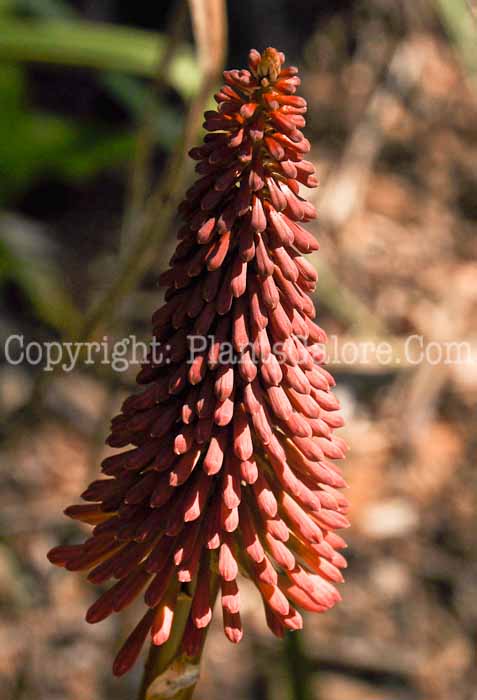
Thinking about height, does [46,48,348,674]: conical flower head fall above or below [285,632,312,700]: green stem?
above

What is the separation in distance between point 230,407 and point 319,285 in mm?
3919

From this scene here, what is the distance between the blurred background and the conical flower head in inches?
22.1

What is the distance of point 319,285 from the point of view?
6172 millimetres

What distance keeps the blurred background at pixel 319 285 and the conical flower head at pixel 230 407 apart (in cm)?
56

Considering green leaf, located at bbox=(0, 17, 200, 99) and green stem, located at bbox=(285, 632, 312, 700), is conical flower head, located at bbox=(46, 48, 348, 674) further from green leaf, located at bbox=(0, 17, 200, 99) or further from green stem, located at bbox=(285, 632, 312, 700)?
green leaf, located at bbox=(0, 17, 200, 99)

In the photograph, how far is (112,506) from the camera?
7.95 ft

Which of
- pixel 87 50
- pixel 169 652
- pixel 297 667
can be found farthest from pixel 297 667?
pixel 87 50

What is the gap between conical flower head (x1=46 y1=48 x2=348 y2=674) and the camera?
7.38ft

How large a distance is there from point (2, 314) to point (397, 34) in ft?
15.6
